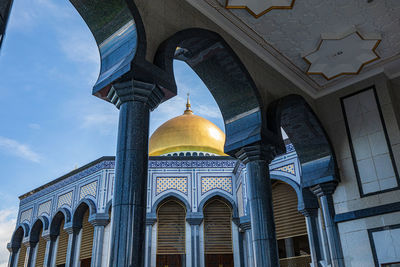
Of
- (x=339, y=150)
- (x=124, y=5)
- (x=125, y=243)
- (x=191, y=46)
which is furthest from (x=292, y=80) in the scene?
(x=125, y=243)

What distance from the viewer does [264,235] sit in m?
4.91

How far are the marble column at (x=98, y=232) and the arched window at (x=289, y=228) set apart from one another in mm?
5269

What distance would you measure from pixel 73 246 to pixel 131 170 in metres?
10.2

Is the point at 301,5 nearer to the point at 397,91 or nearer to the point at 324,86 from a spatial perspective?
the point at 324,86

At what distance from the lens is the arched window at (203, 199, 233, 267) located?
1167 cm

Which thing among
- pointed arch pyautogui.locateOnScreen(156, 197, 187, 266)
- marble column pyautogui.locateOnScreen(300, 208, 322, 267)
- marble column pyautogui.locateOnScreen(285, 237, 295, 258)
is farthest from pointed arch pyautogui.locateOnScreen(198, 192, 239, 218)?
marble column pyautogui.locateOnScreen(300, 208, 322, 267)

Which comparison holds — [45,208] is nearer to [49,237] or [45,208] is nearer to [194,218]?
[49,237]

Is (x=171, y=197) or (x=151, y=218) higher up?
(x=171, y=197)

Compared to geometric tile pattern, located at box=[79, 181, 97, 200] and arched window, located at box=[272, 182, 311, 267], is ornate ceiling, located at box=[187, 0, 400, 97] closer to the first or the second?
arched window, located at box=[272, 182, 311, 267]

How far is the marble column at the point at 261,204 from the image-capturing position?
480 cm

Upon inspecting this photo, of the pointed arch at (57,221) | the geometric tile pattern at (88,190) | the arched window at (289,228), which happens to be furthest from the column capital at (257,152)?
the pointed arch at (57,221)

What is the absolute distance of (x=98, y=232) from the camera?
11.7 meters

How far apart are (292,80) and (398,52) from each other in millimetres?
1823

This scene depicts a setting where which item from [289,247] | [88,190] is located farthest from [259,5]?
[88,190]
